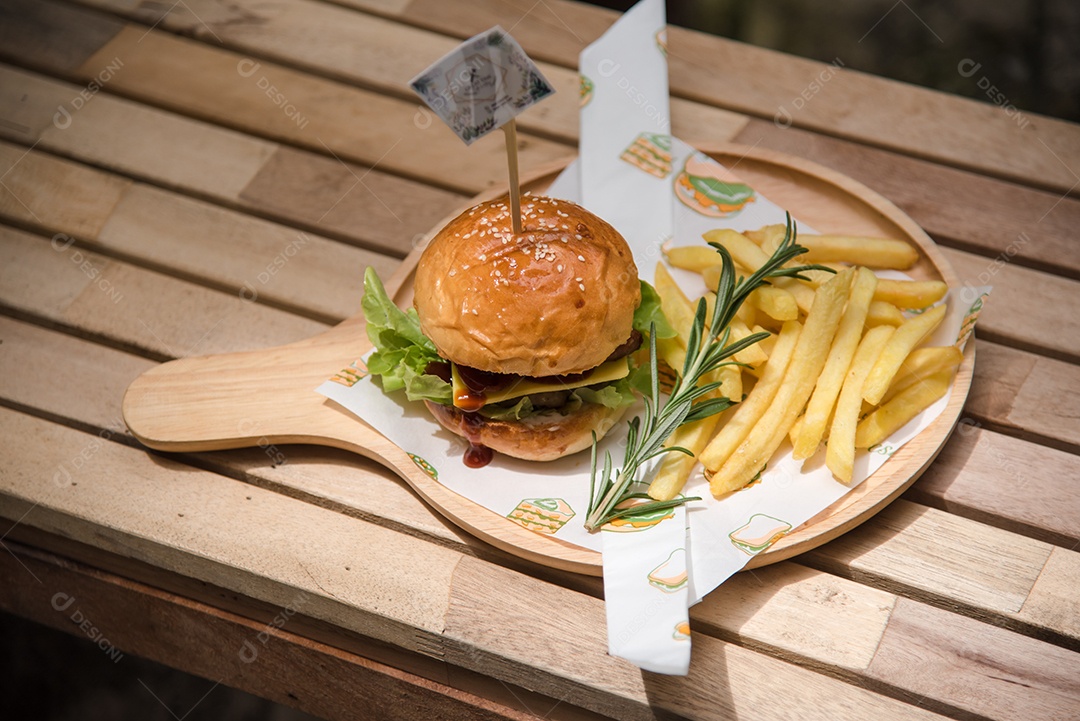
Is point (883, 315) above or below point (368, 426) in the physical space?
above

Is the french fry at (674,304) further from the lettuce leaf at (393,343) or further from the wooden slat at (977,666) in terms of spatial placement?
the wooden slat at (977,666)

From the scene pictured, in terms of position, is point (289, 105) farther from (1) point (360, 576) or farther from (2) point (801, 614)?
(2) point (801, 614)

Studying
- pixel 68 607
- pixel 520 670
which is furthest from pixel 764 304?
pixel 68 607

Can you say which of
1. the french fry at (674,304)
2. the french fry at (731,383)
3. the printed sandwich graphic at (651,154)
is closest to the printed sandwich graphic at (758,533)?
the french fry at (731,383)

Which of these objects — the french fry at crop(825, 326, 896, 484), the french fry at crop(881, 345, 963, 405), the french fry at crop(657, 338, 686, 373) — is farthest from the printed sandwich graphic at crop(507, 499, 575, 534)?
the french fry at crop(881, 345, 963, 405)

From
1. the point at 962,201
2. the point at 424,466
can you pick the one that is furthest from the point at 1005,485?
the point at 424,466

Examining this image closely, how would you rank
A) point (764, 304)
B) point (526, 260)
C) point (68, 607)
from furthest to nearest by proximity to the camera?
point (68, 607) → point (764, 304) → point (526, 260)

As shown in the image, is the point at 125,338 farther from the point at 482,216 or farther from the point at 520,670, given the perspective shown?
the point at 520,670
